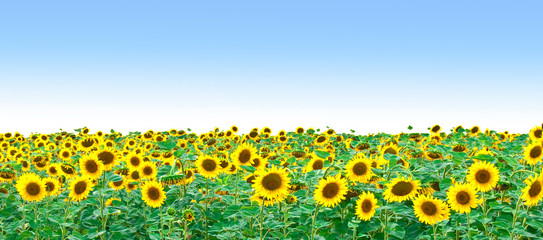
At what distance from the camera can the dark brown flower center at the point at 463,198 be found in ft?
16.6

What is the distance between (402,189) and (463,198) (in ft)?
2.34

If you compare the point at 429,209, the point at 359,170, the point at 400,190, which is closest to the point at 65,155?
the point at 359,170

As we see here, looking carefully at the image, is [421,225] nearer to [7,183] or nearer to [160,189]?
[160,189]

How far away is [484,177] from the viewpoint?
5.26m

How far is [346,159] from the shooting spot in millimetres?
6312

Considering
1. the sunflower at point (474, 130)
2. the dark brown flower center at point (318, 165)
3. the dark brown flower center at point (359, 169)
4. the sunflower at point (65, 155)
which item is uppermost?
the sunflower at point (474, 130)

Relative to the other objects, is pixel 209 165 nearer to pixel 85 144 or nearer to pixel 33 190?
pixel 33 190

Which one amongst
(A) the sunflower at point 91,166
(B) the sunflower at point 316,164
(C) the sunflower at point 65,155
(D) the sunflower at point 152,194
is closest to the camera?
(D) the sunflower at point 152,194

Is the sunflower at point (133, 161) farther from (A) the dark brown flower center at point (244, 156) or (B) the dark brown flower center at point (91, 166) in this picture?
(A) the dark brown flower center at point (244, 156)

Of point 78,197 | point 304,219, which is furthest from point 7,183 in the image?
point 304,219

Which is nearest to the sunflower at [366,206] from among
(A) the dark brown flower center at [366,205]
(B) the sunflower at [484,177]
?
(A) the dark brown flower center at [366,205]

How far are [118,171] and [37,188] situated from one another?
49.6 inches

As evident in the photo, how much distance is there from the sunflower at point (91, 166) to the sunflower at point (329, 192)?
3.63 meters

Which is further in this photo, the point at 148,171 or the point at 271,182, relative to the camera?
the point at 148,171
